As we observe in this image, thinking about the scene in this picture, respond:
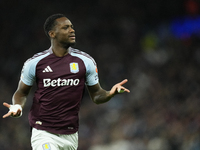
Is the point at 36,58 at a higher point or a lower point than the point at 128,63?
higher

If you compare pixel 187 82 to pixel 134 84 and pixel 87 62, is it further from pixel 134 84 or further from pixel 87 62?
pixel 87 62

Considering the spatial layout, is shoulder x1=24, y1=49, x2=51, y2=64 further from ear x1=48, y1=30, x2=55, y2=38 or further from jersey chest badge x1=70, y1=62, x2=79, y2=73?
jersey chest badge x1=70, y1=62, x2=79, y2=73

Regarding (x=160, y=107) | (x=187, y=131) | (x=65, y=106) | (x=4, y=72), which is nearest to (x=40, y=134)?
(x=65, y=106)

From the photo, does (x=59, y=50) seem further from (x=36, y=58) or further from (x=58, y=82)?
(x=58, y=82)

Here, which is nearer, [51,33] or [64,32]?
[64,32]

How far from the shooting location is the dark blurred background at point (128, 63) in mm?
12695

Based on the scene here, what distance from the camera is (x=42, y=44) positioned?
1636 cm

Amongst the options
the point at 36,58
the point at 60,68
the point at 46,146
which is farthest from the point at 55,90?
the point at 46,146

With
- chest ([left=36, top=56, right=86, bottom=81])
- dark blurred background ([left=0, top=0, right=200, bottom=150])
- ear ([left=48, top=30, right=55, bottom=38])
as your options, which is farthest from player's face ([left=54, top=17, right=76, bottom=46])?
dark blurred background ([left=0, top=0, right=200, bottom=150])

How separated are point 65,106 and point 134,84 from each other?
956 centimetres

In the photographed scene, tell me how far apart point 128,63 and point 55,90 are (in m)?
10.5

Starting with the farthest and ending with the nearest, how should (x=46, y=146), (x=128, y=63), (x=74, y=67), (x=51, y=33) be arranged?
(x=128, y=63) → (x=51, y=33) → (x=74, y=67) → (x=46, y=146)

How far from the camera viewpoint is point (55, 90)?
5113 millimetres

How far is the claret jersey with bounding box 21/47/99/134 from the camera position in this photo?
5102 mm
